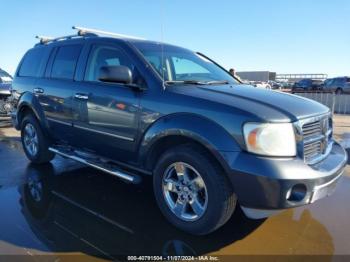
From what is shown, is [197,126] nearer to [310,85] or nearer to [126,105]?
[126,105]

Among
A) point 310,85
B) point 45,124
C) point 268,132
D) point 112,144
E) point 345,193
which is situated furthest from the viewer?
point 310,85

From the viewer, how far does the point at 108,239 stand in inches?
131

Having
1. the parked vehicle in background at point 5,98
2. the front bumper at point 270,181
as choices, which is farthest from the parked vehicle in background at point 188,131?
the parked vehicle in background at point 5,98

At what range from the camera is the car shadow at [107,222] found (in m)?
3.21

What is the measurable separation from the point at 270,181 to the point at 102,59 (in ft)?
8.71

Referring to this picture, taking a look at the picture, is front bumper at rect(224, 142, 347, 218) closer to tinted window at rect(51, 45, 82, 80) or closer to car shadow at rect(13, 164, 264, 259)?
car shadow at rect(13, 164, 264, 259)

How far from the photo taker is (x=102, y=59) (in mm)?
4445

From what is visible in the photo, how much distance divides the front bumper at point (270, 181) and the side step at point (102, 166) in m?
1.22

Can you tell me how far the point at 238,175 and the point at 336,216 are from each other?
5.62 ft

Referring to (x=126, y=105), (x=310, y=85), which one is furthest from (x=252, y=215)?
(x=310, y=85)

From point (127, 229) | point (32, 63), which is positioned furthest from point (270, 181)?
point (32, 63)

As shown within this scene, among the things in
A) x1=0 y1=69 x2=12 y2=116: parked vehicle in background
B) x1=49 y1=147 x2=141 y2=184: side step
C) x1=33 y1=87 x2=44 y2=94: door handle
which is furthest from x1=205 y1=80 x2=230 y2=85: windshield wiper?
x1=0 y1=69 x2=12 y2=116: parked vehicle in background

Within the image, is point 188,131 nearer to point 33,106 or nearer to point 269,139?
point 269,139

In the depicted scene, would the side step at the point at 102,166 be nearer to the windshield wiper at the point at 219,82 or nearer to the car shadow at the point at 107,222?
the car shadow at the point at 107,222
